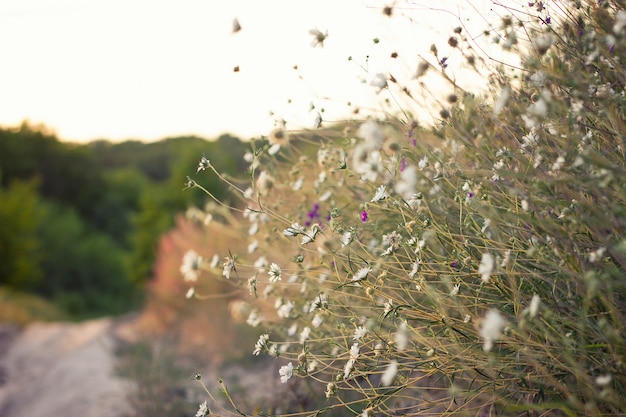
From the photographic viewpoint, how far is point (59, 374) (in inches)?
283

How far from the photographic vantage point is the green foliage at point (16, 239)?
2062 centimetres

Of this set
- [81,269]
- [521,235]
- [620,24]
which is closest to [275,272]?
[521,235]

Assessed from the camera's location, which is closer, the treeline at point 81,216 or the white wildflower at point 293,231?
the white wildflower at point 293,231

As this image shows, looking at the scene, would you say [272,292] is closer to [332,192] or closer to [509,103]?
[332,192]

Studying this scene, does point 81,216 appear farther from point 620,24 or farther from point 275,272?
point 620,24

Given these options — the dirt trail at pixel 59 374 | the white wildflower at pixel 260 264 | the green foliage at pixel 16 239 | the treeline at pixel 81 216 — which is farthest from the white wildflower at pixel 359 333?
the green foliage at pixel 16 239

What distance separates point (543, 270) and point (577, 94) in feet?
2.03

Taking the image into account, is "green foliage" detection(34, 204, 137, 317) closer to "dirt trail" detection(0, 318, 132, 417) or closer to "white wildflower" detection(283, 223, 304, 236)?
"dirt trail" detection(0, 318, 132, 417)

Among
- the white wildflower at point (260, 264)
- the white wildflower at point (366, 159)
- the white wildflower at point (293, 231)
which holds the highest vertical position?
the white wildflower at point (366, 159)

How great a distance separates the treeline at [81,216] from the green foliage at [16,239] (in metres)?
0.03

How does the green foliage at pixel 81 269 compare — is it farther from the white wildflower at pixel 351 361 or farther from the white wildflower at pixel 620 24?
the white wildflower at pixel 620 24

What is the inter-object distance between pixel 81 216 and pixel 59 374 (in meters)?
36.0

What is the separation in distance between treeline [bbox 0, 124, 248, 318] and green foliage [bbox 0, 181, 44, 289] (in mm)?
31

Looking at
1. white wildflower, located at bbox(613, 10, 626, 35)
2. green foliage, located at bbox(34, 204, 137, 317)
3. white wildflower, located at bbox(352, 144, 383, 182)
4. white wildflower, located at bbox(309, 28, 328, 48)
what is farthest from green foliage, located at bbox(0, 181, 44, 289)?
white wildflower, located at bbox(613, 10, 626, 35)
